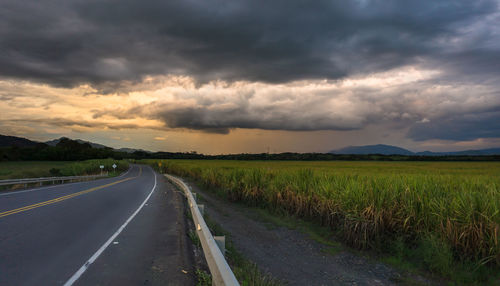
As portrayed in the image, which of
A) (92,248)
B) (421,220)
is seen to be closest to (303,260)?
(421,220)

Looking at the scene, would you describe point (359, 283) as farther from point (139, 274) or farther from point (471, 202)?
point (139, 274)

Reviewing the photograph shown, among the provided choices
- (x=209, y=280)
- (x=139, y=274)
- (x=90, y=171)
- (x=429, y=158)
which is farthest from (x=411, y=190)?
(x=429, y=158)

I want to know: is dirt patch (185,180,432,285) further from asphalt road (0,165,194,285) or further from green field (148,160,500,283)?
asphalt road (0,165,194,285)

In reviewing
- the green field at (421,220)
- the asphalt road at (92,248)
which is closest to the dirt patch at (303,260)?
the green field at (421,220)

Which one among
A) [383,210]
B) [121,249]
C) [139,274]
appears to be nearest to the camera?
[139,274]

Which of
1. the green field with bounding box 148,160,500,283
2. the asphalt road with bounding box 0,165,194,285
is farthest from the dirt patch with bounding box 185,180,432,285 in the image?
the asphalt road with bounding box 0,165,194,285

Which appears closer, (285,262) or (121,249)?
(121,249)

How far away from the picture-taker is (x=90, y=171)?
5972cm

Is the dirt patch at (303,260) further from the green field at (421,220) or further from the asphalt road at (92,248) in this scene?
the asphalt road at (92,248)

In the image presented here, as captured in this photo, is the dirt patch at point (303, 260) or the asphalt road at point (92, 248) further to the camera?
the dirt patch at point (303, 260)

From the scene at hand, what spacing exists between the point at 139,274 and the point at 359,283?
5646 millimetres

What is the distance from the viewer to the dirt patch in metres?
8.45

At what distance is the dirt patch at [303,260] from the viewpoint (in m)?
8.45

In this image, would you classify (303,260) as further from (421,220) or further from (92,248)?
(92,248)
